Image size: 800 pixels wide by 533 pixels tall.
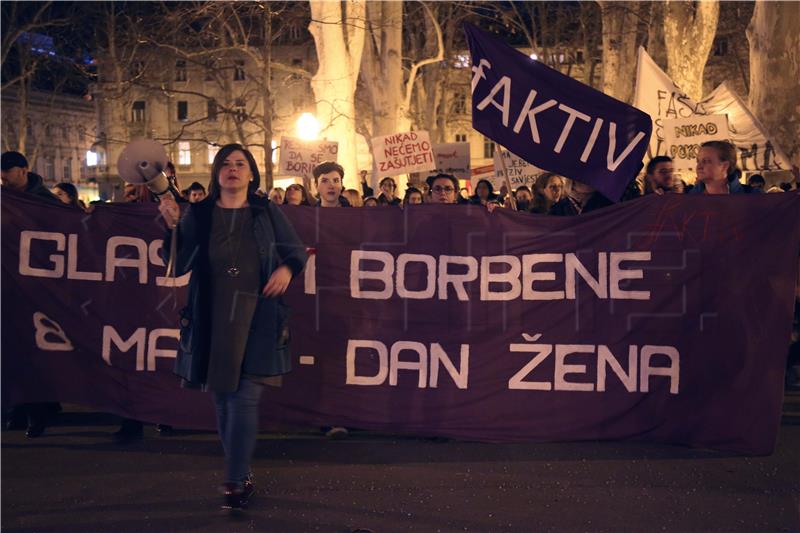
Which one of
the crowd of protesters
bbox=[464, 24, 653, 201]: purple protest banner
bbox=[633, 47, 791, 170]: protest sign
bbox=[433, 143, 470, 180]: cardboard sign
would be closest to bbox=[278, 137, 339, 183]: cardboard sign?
bbox=[633, 47, 791, 170]: protest sign

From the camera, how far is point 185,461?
6.72 meters

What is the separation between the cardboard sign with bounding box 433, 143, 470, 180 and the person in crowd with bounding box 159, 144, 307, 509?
49.5 feet

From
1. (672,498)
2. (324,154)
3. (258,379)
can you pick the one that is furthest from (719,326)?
(324,154)

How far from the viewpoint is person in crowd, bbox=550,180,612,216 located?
25.2 feet

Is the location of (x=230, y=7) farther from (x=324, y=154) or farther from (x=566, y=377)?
(x=566, y=377)

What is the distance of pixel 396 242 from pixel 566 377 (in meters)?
1.40

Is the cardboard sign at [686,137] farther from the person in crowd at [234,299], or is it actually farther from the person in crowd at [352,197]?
the person in crowd at [234,299]

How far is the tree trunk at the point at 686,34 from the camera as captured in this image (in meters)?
21.4

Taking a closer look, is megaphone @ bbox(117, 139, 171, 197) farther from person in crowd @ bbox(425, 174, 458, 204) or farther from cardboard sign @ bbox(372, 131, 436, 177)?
cardboard sign @ bbox(372, 131, 436, 177)

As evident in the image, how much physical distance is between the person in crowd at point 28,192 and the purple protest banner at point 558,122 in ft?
10.0

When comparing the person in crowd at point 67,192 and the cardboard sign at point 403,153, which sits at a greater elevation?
the cardboard sign at point 403,153

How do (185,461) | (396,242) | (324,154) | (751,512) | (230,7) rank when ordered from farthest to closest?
(230,7), (324,154), (396,242), (185,461), (751,512)

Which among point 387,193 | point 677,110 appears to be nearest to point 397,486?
point 387,193

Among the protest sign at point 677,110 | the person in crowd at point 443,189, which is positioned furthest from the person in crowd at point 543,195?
the protest sign at point 677,110
